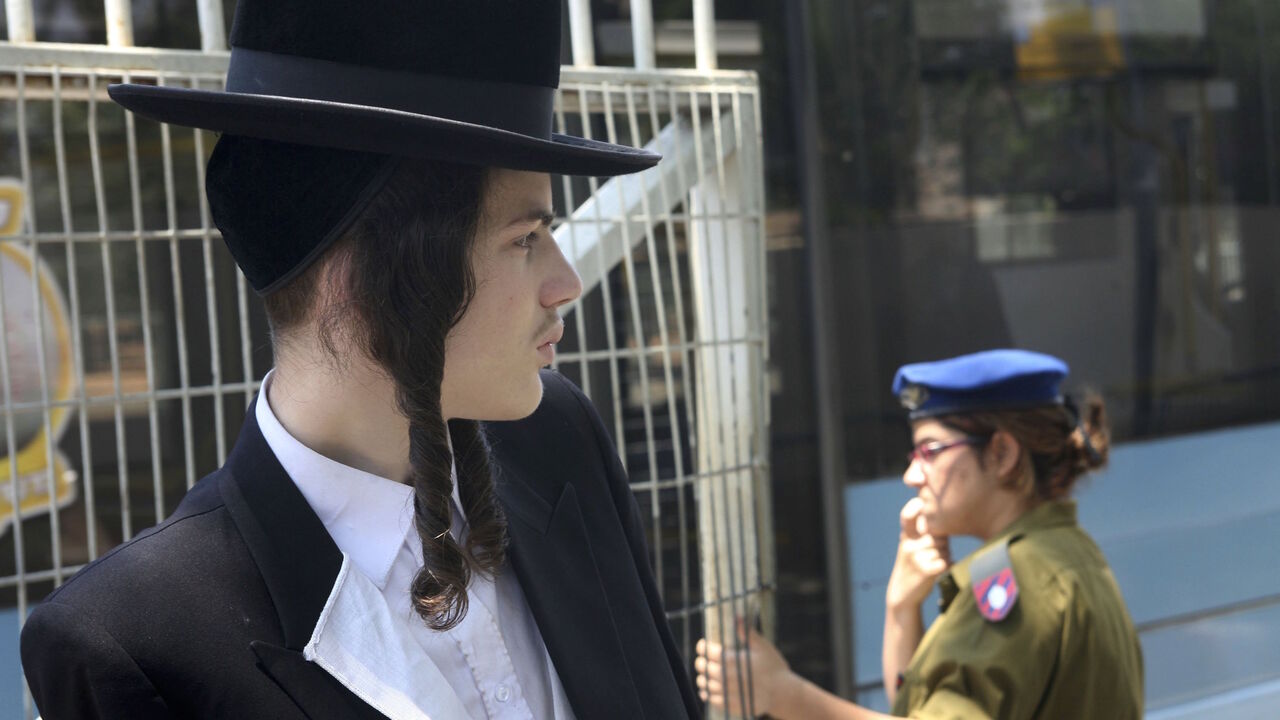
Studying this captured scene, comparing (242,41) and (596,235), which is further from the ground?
(242,41)

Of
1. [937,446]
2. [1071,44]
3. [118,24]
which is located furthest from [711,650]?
[1071,44]

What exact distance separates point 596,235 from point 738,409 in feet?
1.46

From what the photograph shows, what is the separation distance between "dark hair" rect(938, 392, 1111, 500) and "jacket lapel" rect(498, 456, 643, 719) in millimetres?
1230

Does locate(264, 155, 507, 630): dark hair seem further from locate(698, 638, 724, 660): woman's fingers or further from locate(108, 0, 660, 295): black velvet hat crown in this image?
locate(698, 638, 724, 660): woman's fingers

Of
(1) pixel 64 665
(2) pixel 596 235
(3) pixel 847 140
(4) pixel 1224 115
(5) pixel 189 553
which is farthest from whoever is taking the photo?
(4) pixel 1224 115

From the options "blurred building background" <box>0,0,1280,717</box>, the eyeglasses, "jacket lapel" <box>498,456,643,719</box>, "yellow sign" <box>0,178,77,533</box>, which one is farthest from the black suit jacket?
"blurred building background" <box>0,0,1280,717</box>

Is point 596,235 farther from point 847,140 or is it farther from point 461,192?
point 847,140

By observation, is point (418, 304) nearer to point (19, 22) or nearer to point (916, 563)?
point (19, 22)

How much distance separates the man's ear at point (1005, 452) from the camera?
7.87ft

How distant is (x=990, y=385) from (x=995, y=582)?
42cm

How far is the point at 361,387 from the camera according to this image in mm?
1195

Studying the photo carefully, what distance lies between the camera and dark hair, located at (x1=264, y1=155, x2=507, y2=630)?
1.12m

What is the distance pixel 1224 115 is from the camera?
4156 mm

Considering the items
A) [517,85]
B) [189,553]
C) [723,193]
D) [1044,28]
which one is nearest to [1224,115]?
[1044,28]
